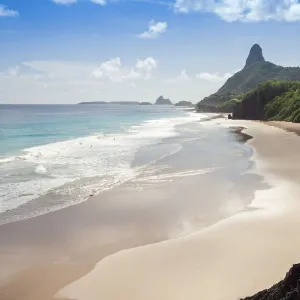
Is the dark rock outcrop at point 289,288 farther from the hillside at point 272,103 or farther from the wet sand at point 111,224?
the hillside at point 272,103

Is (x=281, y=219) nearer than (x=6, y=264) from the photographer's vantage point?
No

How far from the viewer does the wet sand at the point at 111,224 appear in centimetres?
915

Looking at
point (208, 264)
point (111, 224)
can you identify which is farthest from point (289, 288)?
point (111, 224)

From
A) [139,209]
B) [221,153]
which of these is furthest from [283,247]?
[221,153]

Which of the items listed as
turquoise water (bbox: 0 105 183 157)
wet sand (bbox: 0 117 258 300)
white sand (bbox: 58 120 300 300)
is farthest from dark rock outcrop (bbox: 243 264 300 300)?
turquoise water (bbox: 0 105 183 157)

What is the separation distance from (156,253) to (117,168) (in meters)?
13.7

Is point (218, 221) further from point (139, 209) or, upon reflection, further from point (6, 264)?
point (6, 264)

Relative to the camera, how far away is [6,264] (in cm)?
971

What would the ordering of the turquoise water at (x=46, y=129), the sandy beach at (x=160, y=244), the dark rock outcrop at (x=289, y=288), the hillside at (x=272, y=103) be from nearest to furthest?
the dark rock outcrop at (x=289, y=288) → the sandy beach at (x=160, y=244) → the turquoise water at (x=46, y=129) → the hillside at (x=272, y=103)

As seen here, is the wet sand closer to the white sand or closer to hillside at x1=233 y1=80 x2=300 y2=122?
the white sand

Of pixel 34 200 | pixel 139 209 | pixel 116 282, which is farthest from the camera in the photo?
pixel 34 200

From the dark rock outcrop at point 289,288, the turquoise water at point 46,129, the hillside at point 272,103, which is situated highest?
the hillside at point 272,103

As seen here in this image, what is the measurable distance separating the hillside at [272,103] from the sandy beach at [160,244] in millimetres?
53040

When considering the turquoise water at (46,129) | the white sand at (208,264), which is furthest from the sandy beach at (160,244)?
the turquoise water at (46,129)
